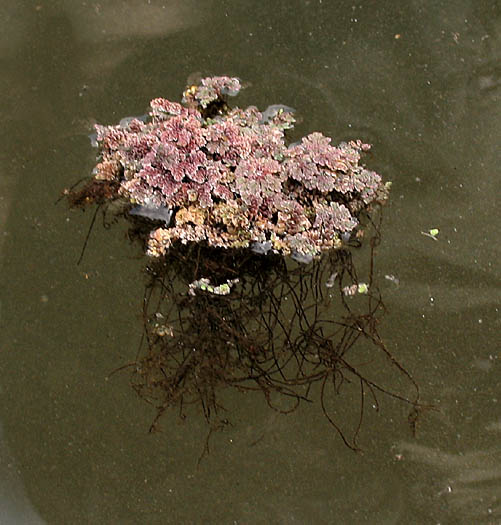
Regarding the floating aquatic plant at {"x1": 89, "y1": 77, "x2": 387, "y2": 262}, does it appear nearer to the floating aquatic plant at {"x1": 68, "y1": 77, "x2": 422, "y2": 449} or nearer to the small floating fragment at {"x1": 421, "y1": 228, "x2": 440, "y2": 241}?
the floating aquatic plant at {"x1": 68, "y1": 77, "x2": 422, "y2": 449}

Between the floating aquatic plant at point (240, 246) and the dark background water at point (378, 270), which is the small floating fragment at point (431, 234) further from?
the floating aquatic plant at point (240, 246)

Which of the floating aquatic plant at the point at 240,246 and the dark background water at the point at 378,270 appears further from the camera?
the dark background water at the point at 378,270

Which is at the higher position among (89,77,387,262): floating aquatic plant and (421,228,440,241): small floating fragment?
(89,77,387,262): floating aquatic plant

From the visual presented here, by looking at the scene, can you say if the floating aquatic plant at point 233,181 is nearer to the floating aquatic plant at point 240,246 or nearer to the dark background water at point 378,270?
the floating aquatic plant at point 240,246

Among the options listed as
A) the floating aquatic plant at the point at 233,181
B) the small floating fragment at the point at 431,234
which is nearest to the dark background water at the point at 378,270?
the small floating fragment at the point at 431,234

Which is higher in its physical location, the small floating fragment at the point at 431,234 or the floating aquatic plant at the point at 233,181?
the floating aquatic plant at the point at 233,181

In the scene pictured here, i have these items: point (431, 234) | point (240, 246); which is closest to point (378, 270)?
point (431, 234)

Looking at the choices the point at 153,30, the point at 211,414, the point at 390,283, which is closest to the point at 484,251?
the point at 390,283

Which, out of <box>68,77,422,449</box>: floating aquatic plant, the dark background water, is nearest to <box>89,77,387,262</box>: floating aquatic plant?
<box>68,77,422,449</box>: floating aquatic plant

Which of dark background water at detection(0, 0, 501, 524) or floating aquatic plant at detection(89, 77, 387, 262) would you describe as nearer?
floating aquatic plant at detection(89, 77, 387, 262)
